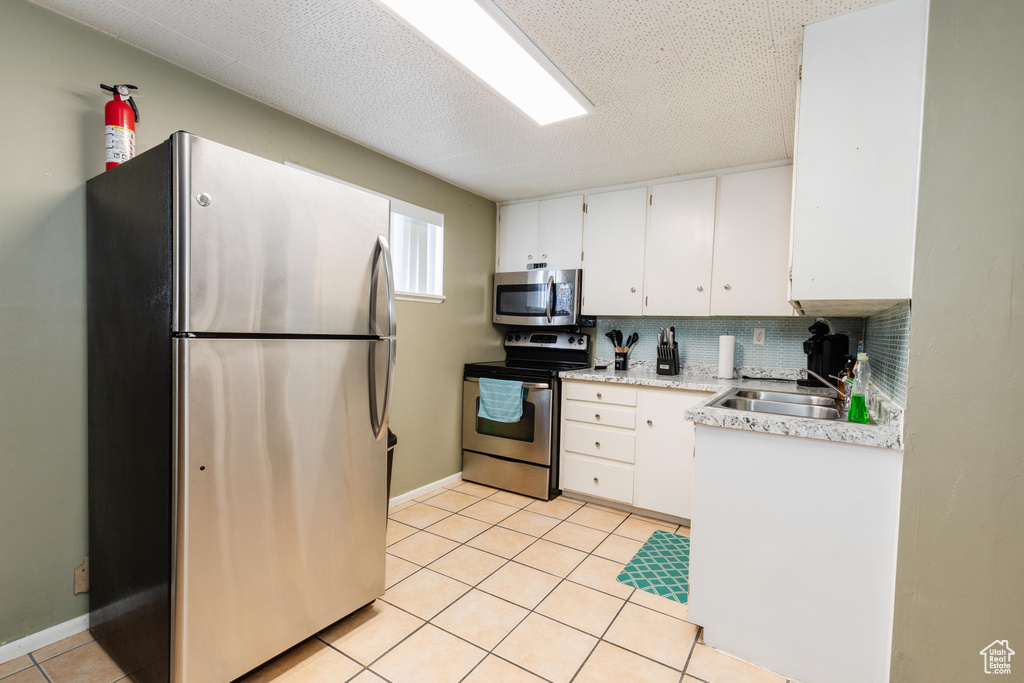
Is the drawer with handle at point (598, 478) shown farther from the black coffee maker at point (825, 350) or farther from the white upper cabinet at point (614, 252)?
the black coffee maker at point (825, 350)

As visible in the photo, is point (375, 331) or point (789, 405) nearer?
point (375, 331)

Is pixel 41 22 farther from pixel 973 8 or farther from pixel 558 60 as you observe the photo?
pixel 973 8

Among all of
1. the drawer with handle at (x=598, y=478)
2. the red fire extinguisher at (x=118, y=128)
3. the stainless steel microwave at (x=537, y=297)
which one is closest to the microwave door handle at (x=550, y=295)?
the stainless steel microwave at (x=537, y=297)

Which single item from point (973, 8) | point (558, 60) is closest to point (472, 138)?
point (558, 60)

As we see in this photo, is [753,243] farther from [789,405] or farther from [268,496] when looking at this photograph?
[268,496]

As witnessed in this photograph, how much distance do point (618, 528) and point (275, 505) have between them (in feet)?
6.58

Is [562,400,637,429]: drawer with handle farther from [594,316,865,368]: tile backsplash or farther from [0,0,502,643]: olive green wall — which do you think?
[0,0,502,643]: olive green wall

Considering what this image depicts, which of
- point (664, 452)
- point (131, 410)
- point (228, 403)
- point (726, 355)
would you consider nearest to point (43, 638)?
point (131, 410)

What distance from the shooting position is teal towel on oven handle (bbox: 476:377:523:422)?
321 cm

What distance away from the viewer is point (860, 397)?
1.54 m

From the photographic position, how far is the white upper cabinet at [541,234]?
139 inches

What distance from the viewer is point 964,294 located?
4.10 feet

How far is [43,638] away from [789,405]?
308 cm

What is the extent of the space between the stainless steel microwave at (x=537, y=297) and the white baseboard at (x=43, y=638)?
9.30ft
